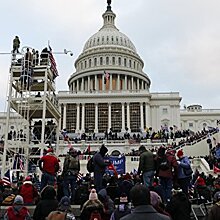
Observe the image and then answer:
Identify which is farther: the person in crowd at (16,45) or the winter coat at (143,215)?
the person in crowd at (16,45)

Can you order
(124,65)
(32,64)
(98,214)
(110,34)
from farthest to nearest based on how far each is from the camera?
(110,34) → (124,65) → (32,64) → (98,214)

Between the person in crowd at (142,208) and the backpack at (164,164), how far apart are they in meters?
7.06

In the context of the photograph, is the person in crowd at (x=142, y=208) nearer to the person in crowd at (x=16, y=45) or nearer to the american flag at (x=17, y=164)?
the american flag at (x=17, y=164)

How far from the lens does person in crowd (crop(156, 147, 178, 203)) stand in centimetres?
1196

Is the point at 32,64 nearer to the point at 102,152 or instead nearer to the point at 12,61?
the point at 12,61

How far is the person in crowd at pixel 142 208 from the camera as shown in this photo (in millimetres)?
4723

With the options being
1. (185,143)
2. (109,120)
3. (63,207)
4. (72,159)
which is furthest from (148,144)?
(63,207)

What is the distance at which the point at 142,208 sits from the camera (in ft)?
15.8

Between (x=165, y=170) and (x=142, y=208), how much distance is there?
7.34m

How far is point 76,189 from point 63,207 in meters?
5.02

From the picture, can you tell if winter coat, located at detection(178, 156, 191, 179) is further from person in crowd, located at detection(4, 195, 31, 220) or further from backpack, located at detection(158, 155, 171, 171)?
person in crowd, located at detection(4, 195, 31, 220)

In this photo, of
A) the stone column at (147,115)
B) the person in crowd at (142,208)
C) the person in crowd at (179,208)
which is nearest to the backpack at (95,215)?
the person in crowd at (142,208)

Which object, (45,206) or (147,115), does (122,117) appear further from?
(45,206)

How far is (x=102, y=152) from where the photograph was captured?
1208cm
